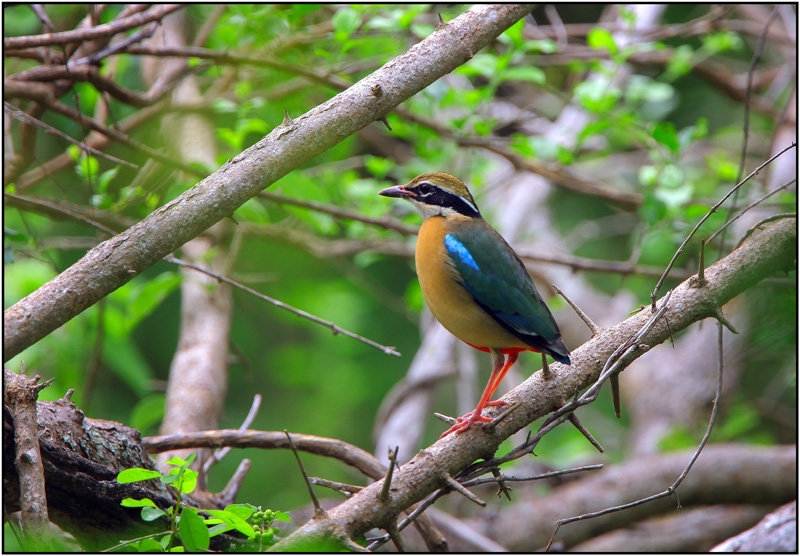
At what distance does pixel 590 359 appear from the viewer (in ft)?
11.6

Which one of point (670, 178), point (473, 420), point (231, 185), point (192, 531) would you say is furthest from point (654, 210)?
point (192, 531)

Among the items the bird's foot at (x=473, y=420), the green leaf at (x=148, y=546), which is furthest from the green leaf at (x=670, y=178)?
the green leaf at (x=148, y=546)

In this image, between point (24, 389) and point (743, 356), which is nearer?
point (24, 389)

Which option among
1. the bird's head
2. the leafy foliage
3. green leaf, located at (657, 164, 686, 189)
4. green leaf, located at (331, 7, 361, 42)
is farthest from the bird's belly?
green leaf, located at (657, 164, 686, 189)

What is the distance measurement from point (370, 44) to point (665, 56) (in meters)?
3.88

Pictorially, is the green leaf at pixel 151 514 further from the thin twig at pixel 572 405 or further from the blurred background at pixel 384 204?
the blurred background at pixel 384 204

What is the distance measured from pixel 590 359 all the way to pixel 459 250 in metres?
1.13

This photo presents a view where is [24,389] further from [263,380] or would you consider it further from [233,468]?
[263,380]

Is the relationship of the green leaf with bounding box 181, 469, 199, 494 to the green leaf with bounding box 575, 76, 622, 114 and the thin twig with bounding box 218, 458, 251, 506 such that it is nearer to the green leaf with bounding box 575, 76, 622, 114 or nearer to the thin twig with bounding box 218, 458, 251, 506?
the thin twig with bounding box 218, 458, 251, 506

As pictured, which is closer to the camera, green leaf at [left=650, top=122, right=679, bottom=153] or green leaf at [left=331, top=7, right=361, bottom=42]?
green leaf at [left=331, top=7, right=361, bottom=42]

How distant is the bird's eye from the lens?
4914 millimetres

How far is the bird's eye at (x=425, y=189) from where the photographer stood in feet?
16.1

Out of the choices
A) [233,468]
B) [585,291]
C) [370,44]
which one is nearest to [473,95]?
[370,44]

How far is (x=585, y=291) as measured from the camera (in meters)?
9.45
